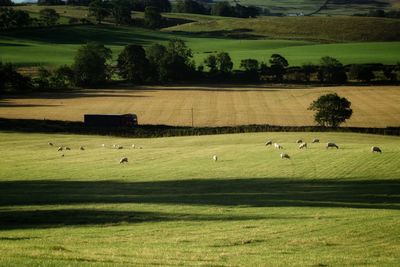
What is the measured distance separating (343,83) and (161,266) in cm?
10861

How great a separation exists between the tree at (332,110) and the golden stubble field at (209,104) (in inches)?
118

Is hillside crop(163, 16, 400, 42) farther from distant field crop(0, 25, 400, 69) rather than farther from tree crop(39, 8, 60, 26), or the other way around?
tree crop(39, 8, 60, 26)

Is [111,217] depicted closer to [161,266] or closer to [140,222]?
[140,222]

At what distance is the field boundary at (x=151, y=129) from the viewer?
7050 centimetres

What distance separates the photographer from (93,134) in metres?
72.2

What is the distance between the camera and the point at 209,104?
316 feet

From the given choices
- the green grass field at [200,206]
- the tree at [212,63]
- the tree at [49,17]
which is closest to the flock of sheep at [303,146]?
the green grass field at [200,206]

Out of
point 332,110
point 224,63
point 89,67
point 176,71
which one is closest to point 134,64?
point 176,71

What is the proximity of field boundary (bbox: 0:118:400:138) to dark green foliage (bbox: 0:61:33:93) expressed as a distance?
31.1 m

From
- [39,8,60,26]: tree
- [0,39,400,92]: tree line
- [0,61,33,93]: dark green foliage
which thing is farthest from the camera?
[39,8,60,26]: tree

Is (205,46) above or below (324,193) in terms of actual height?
below

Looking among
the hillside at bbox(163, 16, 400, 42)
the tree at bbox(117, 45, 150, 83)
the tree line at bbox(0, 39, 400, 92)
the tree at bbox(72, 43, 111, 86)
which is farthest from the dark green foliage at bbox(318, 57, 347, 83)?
the hillside at bbox(163, 16, 400, 42)

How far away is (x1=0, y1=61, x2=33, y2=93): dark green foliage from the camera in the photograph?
106000mm

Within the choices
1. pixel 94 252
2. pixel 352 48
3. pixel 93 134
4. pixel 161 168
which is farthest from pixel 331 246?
pixel 352 48
